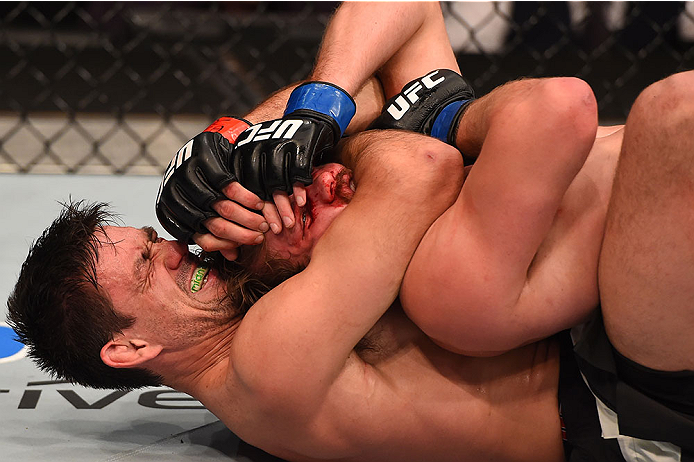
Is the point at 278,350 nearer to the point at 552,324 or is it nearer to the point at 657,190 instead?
the point at 552,324

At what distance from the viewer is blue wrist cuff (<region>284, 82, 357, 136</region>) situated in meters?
1.26

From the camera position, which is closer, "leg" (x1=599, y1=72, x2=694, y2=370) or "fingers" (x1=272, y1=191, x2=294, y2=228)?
"leg" (x1=599, y1=72, x2=694, y2=370)

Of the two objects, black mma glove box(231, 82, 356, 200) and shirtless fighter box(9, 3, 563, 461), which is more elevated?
black mma glove box(231, 82, 356, 200)

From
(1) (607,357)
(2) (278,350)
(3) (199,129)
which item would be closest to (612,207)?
(1) (607,357)

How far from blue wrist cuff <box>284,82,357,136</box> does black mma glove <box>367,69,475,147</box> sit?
73 mm

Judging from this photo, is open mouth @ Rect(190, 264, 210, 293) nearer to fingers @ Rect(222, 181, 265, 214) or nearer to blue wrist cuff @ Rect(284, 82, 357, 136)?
fingers @ Rect(222, 181, 265, 214)

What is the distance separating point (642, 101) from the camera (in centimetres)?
95

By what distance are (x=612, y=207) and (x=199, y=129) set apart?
8.46 ft

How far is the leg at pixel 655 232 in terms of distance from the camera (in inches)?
36.2

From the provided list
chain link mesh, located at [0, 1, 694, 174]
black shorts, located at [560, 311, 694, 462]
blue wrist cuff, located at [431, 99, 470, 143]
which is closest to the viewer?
black shorts, located at [560, 311, 694, 462]

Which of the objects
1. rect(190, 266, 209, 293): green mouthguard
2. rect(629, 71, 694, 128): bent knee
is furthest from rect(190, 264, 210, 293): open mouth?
rect(629, 71, 694, 128): bent knee

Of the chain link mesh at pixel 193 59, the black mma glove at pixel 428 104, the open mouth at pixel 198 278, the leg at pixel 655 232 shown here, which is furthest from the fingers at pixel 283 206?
the chain link mesh at pixel 193 59

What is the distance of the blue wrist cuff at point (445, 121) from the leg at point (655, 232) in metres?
0.32

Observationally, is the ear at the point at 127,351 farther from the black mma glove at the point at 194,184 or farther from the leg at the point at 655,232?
the leg at the point at 655,232
